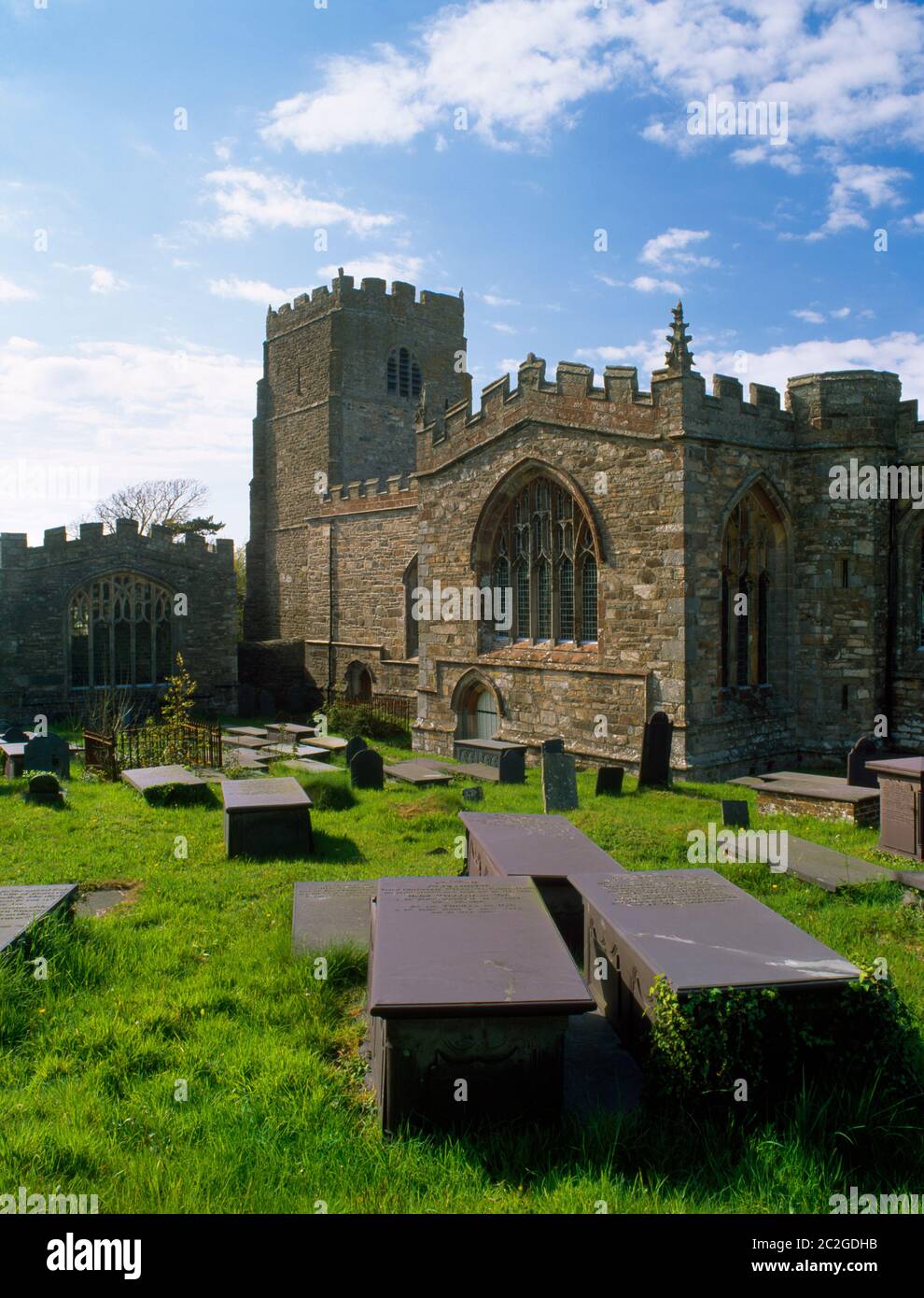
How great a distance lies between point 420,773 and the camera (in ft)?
44.1

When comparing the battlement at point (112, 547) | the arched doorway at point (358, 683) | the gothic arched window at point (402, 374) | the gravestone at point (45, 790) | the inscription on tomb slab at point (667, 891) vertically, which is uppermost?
the gothic arched window at point (402, 374)

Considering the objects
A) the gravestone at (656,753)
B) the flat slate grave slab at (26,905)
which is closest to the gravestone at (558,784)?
the gravestone at (656,753)

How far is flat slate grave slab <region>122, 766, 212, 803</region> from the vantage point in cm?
1113

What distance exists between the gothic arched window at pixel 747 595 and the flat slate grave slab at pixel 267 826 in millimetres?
8429

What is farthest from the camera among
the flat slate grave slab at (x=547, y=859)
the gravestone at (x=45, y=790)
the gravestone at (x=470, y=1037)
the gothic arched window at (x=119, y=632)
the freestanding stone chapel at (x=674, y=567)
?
the gothic arched window at (x=119, y=632)

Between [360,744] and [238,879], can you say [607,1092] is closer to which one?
[238,879]

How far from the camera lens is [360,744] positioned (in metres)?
14.0

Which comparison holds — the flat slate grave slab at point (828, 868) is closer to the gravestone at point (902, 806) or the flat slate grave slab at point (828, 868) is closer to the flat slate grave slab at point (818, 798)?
the gravestone at point (902, 806)

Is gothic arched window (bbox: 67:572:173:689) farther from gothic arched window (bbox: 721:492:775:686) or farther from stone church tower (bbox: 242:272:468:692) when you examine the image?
→ gothic arched window (bbox: 721:492:775:686)

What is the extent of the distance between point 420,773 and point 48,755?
5.88 meters

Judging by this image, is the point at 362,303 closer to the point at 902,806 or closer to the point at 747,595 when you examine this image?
the point at 747,595

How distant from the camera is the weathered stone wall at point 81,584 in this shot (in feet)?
75.3

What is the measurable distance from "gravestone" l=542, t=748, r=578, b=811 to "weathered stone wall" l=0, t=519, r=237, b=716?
54.6 ft
